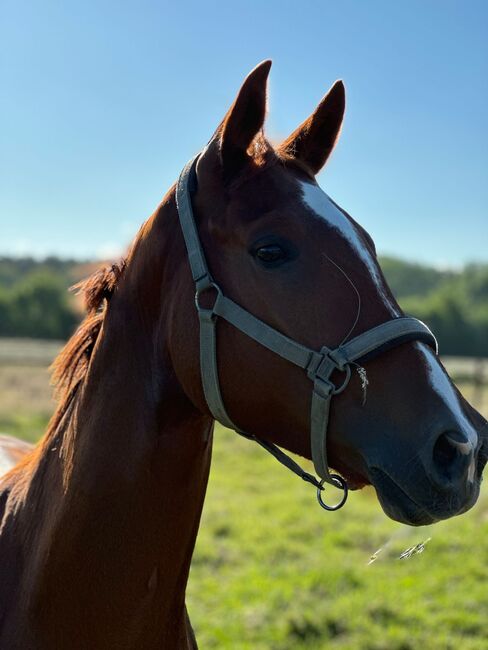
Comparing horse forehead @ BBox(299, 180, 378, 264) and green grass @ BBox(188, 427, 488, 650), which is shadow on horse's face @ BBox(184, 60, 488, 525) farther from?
green grass @ BBox(188, 427, 488, 650)

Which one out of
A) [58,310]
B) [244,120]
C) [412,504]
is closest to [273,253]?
[244,120]

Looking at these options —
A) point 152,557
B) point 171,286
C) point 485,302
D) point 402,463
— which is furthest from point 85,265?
point 485,302

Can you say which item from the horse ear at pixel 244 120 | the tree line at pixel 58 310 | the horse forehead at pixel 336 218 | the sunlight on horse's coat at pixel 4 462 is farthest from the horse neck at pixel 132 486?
the tree line at pixel 58 310

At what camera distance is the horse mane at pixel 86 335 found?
2.12m

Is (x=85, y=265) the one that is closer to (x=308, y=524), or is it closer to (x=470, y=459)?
(x=470, y=459)

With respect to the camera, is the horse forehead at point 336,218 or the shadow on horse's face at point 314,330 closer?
the shadow on horse's face at point 314,330

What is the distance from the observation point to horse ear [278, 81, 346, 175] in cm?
208

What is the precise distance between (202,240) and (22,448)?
2308 millimetres

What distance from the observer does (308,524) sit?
23.3ft

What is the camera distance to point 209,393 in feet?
5.79

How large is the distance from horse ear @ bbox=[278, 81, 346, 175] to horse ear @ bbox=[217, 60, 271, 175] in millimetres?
199

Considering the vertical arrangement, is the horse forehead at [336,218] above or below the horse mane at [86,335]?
above

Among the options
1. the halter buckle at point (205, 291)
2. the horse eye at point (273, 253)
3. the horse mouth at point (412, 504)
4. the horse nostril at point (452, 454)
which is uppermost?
the horse eye at point (273, 253)

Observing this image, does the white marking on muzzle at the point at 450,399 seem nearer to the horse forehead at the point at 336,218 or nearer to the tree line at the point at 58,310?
the horse forehead at the point at 336,218
